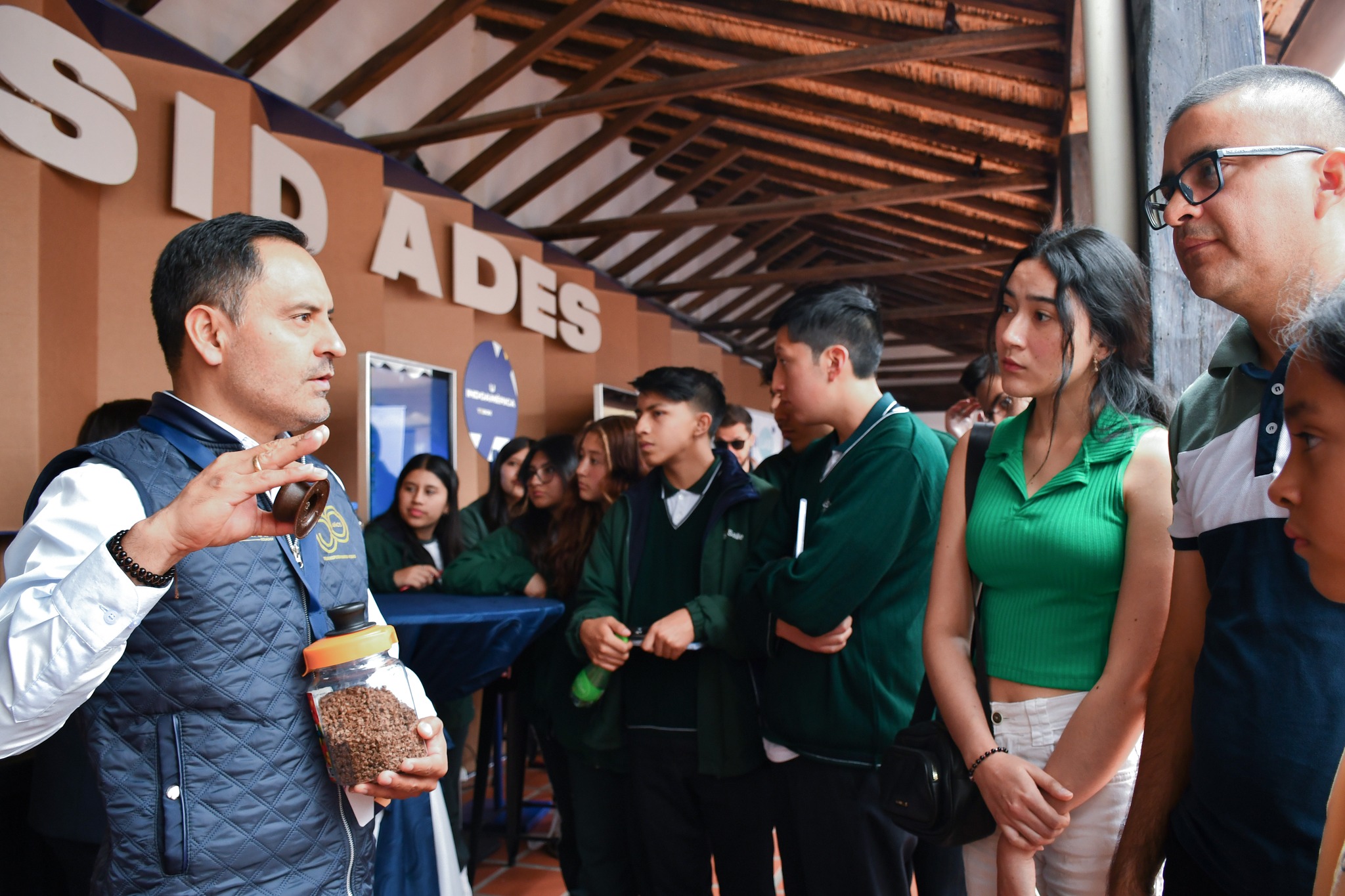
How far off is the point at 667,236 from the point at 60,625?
9.36 m

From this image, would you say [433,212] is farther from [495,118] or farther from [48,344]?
[48,344]

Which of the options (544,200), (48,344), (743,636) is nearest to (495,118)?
(544,200)

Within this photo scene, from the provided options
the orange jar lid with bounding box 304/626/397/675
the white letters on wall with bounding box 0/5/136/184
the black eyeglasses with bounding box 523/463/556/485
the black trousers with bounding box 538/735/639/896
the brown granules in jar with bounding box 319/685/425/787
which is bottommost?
the black trousers with bounding box 538/735/639/896

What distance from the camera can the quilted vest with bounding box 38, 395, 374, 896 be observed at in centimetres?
112

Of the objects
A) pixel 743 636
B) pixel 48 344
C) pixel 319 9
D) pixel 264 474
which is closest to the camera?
pixel 264 474

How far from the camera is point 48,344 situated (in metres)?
3.25

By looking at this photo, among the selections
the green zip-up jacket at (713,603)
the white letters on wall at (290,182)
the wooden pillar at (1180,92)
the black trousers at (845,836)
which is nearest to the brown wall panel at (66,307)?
the white letters on wall at (290,182)

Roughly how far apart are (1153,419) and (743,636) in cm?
102

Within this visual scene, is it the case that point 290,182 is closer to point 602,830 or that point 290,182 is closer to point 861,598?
point 602,830

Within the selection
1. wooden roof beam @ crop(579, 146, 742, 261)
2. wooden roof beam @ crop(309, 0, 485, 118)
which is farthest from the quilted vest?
wooden roof beam @ crop(579, 146, 742, 261)

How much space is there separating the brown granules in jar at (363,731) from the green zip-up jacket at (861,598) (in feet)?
2.84

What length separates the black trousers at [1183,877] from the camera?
1.02 meters

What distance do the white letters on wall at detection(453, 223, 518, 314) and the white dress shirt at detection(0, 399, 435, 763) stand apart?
17.4 ft

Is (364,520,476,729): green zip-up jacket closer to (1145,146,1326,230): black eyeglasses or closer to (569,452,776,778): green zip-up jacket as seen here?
(569,452,776,778): green zip-up jacket
